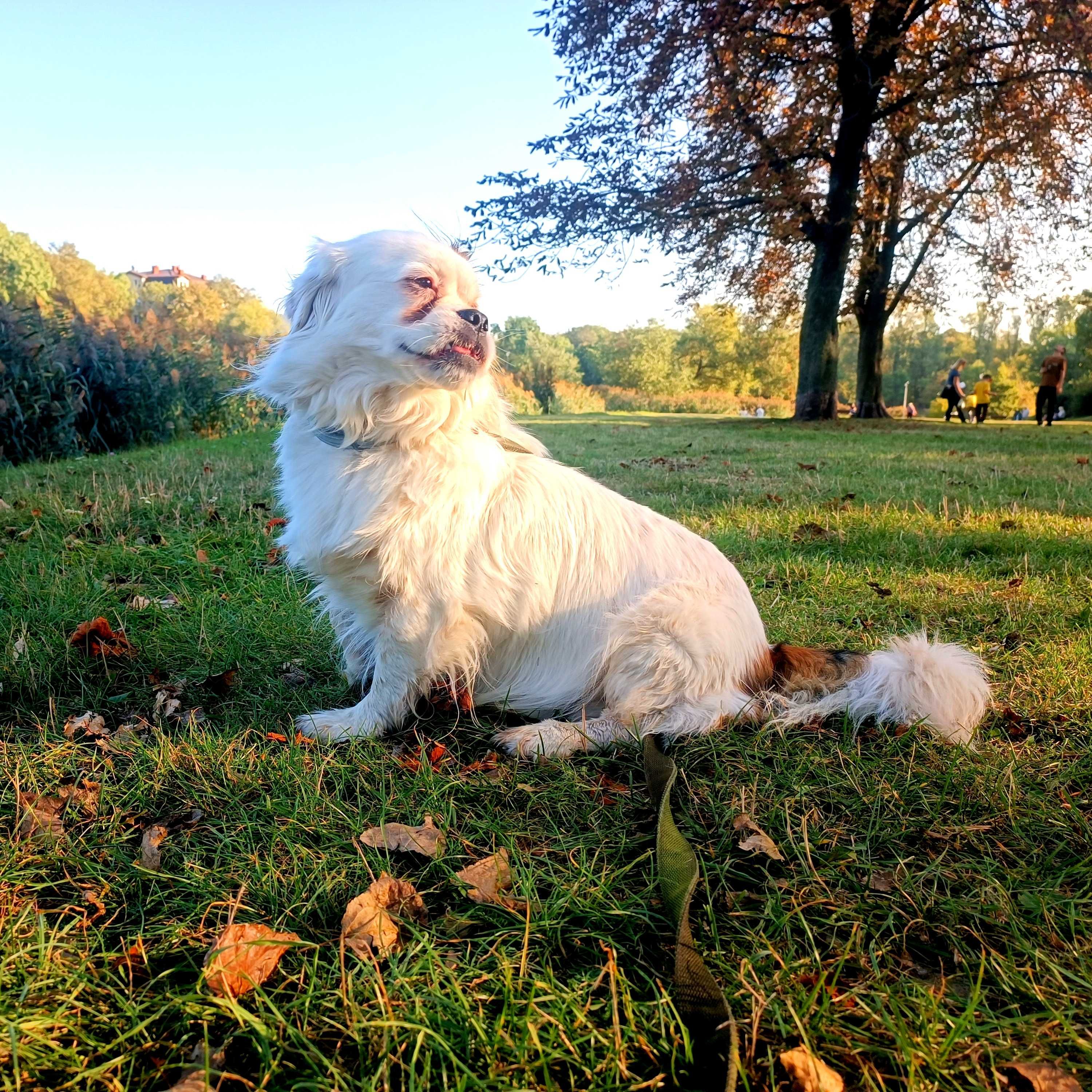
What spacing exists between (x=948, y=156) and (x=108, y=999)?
21389 millimetres

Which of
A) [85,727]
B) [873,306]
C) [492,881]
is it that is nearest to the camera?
[492,881]

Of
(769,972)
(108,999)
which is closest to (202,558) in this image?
(108,999)

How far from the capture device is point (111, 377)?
1121cm

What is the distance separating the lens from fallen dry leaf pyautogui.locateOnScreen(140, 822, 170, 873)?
6.02 ft

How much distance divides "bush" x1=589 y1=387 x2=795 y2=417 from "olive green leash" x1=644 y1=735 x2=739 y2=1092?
140 ft

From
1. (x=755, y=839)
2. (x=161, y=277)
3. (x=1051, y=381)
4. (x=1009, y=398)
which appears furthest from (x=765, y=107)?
(x=161, y=277)

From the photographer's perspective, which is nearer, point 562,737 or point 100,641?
point 562,737

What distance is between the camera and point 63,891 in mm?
1736

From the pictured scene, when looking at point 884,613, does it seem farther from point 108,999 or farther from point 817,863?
point 108,999

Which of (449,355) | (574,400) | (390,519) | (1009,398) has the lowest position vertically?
(390,519)

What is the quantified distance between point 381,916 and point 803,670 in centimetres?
189

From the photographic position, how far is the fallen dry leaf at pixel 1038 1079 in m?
1.26

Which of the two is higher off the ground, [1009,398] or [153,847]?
[1009,398]

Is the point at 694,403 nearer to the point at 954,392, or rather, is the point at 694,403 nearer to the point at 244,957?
the point at 954,392
